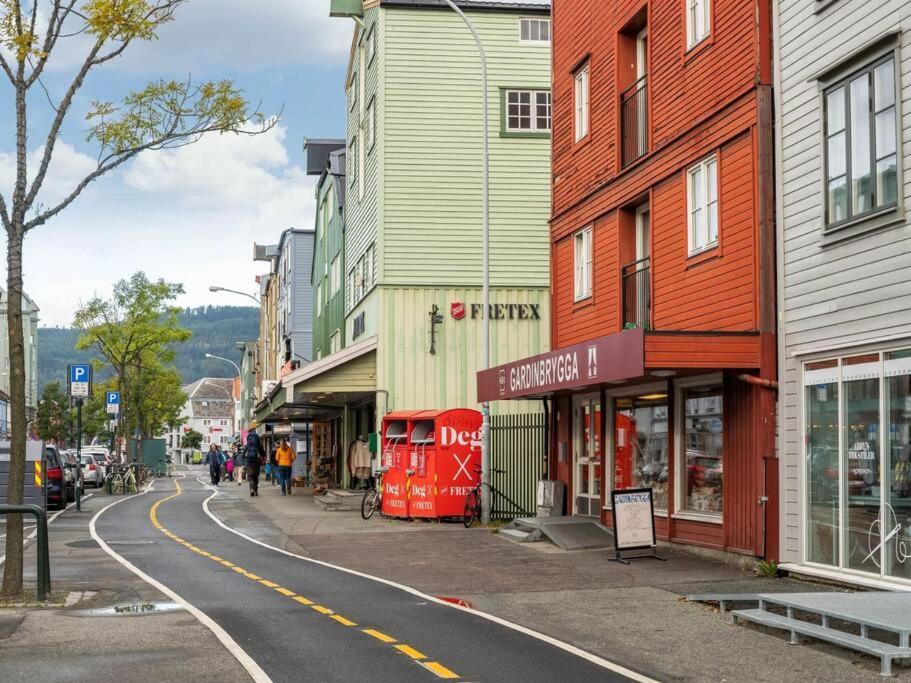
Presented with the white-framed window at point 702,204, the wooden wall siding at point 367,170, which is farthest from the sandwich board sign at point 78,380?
the white-framed window at point 702,204

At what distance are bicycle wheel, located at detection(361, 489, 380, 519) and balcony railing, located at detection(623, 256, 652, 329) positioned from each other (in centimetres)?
814

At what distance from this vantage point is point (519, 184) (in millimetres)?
32406

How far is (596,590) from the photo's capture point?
14672 millimetres

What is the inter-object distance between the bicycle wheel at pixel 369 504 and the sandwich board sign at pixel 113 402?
82.3ft

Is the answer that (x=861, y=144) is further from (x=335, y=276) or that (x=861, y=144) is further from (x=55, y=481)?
(x=335, y=276)

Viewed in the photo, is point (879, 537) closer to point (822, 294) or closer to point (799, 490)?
point (799, 490)

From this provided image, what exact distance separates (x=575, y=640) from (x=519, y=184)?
22.4m

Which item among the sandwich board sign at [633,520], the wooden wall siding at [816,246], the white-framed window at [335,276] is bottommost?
the sandwich board sign at [633,520]

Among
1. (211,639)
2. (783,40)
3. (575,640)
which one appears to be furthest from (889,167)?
(211,639)

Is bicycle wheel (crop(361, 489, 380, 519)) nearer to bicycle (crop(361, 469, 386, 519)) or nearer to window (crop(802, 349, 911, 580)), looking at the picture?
bicycle (crop(361, 469, 386, 519))

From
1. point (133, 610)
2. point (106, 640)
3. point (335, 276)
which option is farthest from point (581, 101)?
point (335, 276)

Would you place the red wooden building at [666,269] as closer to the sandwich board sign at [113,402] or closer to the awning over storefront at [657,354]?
the awning over storefront at [657,354]

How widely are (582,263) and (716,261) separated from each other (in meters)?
5.96

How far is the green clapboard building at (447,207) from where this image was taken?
31.6m
